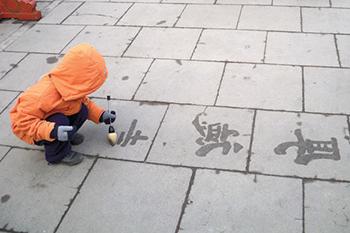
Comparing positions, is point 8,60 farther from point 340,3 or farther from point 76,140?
point 340,3

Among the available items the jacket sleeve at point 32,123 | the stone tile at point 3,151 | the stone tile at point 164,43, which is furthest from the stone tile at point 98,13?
the jacket sleeve at point 32,123

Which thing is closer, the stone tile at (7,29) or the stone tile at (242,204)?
the stone tile at (242,204)

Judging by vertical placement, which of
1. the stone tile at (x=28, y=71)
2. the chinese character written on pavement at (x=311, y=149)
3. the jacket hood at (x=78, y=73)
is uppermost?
the jacket hood at (x=78, y=73)

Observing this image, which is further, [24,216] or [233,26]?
[233,26]

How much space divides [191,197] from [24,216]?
4.18 ft

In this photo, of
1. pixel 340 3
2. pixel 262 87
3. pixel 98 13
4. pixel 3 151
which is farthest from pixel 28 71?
pixel 340 3

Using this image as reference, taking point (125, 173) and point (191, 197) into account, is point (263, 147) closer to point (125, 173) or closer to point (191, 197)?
point (191, 197)

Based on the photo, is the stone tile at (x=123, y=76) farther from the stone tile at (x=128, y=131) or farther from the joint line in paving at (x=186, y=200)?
the joint line in paving at (x=186, y=200)

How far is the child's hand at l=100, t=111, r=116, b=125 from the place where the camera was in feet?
11.5

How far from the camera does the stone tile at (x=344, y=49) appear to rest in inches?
168

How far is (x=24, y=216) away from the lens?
9.73ft

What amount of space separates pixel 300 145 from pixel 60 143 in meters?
2.01

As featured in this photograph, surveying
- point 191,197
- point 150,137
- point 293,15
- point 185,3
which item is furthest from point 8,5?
point 191,197

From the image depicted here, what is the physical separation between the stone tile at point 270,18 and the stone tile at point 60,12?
264 centimetres
